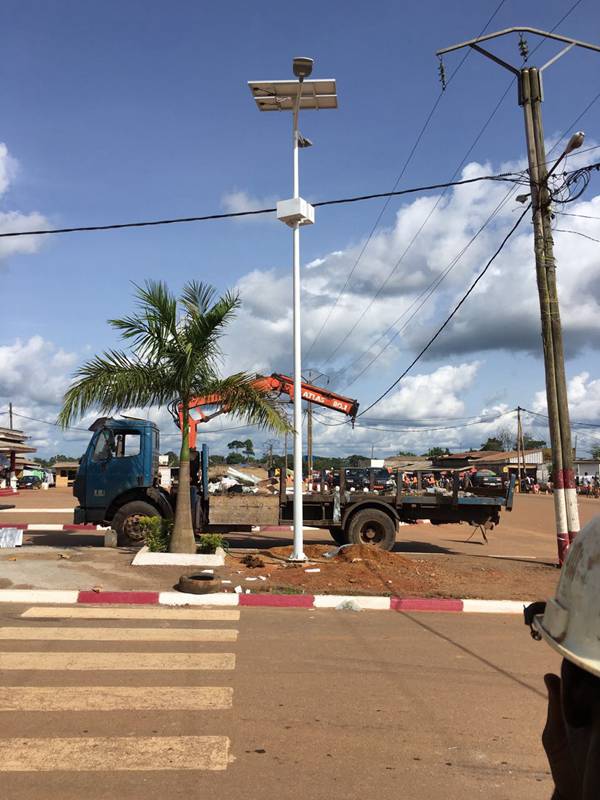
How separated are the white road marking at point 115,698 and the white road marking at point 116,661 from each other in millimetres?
584

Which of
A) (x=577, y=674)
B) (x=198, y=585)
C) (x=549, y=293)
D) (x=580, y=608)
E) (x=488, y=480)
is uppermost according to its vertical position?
(x=549, y=293)

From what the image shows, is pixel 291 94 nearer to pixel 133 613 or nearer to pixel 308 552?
pixel 308 552

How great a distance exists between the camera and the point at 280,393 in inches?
592

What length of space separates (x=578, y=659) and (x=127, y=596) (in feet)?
29.0

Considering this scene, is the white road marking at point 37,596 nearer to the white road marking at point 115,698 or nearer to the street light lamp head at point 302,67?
the white road marking at point 115,698

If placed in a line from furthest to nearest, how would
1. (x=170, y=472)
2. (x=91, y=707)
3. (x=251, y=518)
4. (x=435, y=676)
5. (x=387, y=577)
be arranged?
1. (x=170, y=472)
2. (x=251, y=518)
3. (x=387, y=577)
4. (x=435, y=676)
5. (x=91, y=707)

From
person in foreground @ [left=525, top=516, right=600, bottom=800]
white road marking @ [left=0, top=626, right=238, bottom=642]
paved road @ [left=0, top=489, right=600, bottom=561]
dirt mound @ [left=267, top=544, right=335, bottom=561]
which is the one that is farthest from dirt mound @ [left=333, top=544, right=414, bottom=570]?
person in foreground @ [left=525, top=516, right=600, bottom=800]

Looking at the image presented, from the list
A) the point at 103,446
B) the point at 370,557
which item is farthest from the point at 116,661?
the point at 103,446

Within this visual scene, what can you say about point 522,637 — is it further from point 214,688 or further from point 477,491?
point 477,491

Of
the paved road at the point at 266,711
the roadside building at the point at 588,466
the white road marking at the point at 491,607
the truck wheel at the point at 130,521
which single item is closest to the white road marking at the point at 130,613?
the paved road at the point at 266,711

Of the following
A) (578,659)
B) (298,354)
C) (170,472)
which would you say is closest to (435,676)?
(578,659)

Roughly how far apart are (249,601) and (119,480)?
20.1 ft

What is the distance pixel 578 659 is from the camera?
1545 millimetres

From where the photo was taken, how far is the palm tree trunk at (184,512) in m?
11.9
